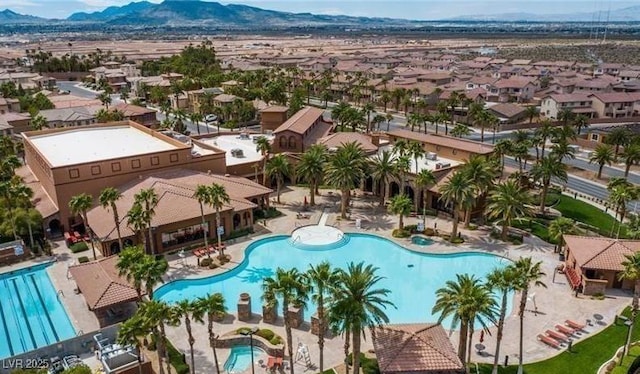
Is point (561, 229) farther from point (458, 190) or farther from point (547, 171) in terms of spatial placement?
point (547, 171)

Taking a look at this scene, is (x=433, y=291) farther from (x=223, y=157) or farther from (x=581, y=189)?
(x=581, y=189)

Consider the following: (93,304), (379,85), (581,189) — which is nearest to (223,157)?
(93,304)

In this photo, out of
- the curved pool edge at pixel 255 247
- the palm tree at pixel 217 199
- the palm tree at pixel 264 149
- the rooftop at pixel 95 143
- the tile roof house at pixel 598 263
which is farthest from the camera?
the palm tree at pixel 264 149

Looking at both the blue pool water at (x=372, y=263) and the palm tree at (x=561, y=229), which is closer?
the blue pool water at (x=372, y=263)

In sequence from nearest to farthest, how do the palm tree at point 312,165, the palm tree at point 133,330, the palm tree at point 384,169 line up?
the palm tree at point 133,330 → the palm tree at point 384,169 → the palm tree at point 312,165

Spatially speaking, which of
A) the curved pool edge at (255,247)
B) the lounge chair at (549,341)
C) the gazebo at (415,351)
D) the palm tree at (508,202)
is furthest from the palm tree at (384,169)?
the gazebo at (415,351)

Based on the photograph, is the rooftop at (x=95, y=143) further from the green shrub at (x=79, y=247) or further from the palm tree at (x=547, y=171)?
the palm tree at (x=547, y=171)

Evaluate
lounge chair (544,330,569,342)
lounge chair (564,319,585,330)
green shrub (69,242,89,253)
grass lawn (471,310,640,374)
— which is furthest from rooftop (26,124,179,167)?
lounge chair (564,319,585,330)
